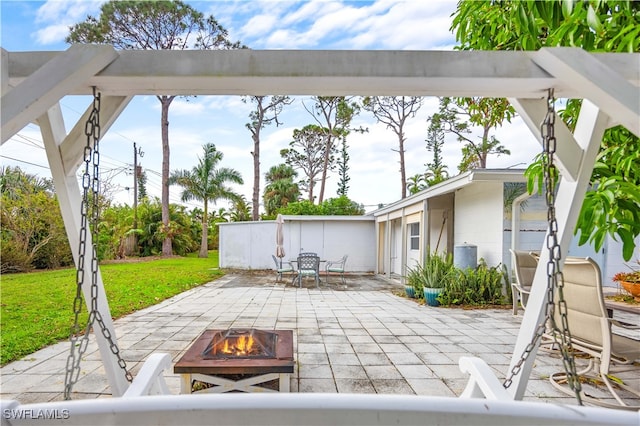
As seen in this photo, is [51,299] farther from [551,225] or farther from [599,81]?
→ [599,81]

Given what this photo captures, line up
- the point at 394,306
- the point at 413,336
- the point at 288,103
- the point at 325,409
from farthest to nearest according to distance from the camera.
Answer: the point at 288,103
the point at 394,306
the point at 413,336
the point at 325,409

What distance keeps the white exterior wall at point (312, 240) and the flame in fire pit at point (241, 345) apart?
969 centimetres

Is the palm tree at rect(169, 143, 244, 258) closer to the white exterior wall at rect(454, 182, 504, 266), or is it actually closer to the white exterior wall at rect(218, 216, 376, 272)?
the white exterior wall at rect(218, 216, 376, 272)

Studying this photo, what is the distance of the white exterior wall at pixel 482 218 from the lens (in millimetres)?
6590

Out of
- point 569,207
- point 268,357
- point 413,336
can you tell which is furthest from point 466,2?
point 413,336

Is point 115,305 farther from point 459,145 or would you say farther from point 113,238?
point 459,145

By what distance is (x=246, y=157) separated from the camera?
68.2 ft

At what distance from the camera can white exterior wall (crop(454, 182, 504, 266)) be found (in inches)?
259

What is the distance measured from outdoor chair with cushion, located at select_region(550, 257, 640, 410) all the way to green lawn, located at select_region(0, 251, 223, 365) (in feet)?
11.0

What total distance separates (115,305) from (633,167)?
22.3ft

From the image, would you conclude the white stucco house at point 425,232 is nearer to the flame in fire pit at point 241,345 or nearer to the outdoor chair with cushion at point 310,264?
the outdoor chair with cushion at point 310,264

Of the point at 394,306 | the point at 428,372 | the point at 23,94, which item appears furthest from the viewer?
the point at 394,306

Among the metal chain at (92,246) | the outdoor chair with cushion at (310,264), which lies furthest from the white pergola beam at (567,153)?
the outdoor chair with cushion at (310,264)

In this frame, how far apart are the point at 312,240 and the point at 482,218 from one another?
692 cm
